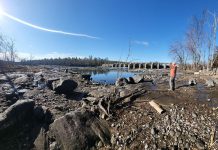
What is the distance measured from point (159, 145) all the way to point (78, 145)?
3.90 metres

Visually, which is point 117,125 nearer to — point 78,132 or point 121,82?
point 78,132

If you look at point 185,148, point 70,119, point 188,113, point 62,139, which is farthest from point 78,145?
point 188,113

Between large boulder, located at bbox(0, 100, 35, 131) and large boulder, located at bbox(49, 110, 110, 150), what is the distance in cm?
223

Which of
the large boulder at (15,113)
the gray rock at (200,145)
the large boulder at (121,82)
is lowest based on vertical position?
the gray rock at (200,145)

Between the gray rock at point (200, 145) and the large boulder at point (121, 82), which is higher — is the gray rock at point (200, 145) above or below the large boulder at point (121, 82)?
below

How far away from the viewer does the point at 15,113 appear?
12.3 metres

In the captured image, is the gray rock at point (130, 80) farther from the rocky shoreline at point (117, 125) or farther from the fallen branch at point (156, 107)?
the fallen branch at point (156, 107)

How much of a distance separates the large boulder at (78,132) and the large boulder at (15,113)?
2228 mm

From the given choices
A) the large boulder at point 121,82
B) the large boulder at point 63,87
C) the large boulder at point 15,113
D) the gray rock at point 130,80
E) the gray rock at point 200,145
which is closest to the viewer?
the gray rock at point 200,145

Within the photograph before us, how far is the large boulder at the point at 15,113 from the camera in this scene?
11.5 m

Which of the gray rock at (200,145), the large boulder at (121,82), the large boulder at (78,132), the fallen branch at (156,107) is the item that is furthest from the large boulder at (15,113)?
the large boulder at (121,82)

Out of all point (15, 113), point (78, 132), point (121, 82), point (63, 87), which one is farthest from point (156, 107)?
point (121, 82)

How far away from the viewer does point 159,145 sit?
10.5 meters

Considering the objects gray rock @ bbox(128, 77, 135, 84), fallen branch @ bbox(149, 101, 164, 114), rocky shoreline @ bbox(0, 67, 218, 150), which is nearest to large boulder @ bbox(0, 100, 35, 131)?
rocky shoreline @ bbox(0, 67, 218, 150)
